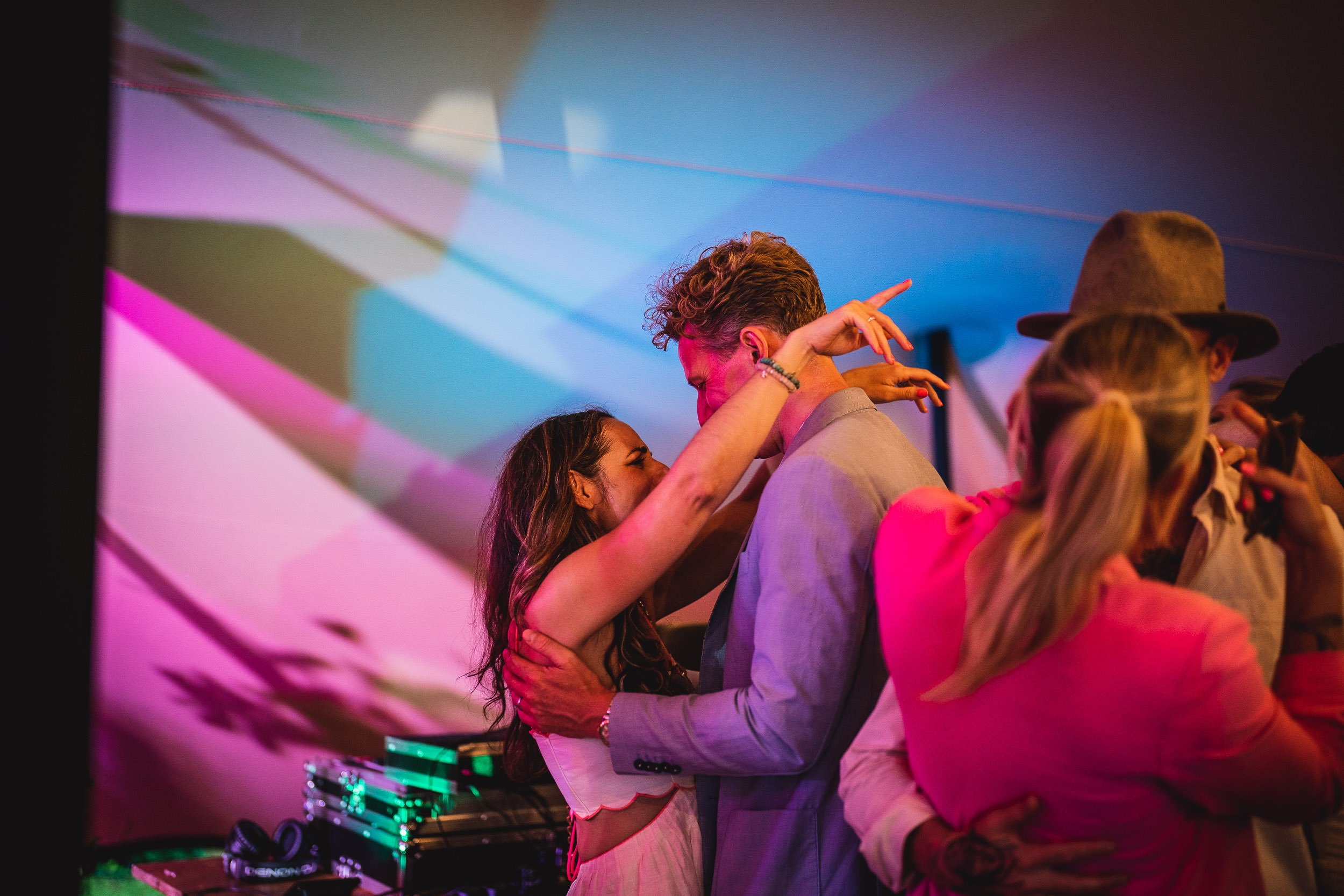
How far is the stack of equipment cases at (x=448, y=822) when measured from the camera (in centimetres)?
227

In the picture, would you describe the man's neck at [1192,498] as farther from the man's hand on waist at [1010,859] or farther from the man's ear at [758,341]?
the man's ear at [758,341]

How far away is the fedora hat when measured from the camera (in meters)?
1.27

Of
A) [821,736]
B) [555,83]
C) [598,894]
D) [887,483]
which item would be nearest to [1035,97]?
[555,83]

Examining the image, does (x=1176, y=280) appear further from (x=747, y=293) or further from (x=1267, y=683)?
(x=747, y=293)

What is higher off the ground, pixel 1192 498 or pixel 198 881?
pixel 1192 498

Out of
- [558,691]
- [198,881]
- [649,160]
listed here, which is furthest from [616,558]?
[649,160]

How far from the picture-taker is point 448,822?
229 centimetres

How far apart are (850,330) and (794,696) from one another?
689 mm

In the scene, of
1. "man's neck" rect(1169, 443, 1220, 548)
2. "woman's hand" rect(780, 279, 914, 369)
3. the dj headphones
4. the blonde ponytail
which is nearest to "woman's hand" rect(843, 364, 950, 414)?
"woman's hand" rect(780, 279, 914, 369)

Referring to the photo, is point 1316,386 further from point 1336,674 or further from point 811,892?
point 811,892

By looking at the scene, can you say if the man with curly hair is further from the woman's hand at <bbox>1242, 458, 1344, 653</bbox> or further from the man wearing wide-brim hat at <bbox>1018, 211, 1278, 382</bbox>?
the woman's hand at <bbox>1242, 458, 1344, 653</bbox>

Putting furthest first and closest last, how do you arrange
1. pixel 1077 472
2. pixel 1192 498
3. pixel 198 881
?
1. pixel 198 881
2. pixel 1192 498
3. pixel 1077 472

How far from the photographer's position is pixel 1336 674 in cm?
95

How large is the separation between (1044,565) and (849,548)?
1.93ft
